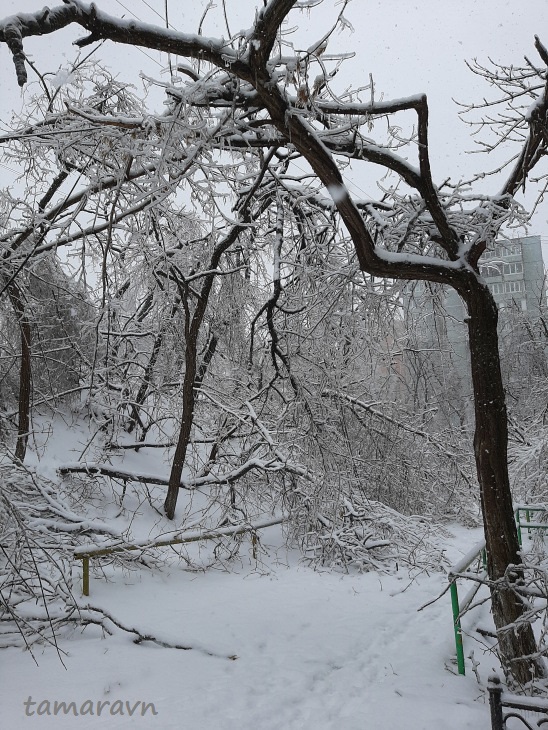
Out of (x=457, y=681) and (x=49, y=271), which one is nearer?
(x=457, y=681)

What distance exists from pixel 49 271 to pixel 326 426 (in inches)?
225

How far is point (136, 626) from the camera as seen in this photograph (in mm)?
5527

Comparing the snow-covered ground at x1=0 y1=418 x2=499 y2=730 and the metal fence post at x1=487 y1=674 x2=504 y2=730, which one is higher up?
the metal fence post at x1=487 y1=674 x2=504 y2=730

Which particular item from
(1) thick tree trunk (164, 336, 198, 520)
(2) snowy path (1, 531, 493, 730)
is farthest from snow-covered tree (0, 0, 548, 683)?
(1) thick tree trunk (164, 336, 198, 520)

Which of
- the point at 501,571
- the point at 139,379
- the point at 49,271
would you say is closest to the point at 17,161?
the point at 49,271

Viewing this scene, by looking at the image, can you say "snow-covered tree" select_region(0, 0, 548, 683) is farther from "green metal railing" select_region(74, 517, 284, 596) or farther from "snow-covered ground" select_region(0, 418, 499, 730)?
"green metal railing" select_region(74, 517, 284, 596)

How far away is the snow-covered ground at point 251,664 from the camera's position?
4.14 metres

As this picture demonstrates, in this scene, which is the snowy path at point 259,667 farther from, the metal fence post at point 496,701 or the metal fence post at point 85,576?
the metal fence post at point 496,701

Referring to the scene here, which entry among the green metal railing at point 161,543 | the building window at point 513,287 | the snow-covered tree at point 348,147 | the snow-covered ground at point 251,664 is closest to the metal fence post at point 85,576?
the green metal railing at point 161,543

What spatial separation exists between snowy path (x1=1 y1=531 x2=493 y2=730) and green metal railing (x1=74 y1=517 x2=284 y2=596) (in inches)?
16.7

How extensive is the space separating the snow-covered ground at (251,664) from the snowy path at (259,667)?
0.01 meters

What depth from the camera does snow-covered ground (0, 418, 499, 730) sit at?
414 centimetres

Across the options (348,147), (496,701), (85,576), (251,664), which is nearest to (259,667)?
(251,664)

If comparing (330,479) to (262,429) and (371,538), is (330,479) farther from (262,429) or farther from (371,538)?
(371,538)
